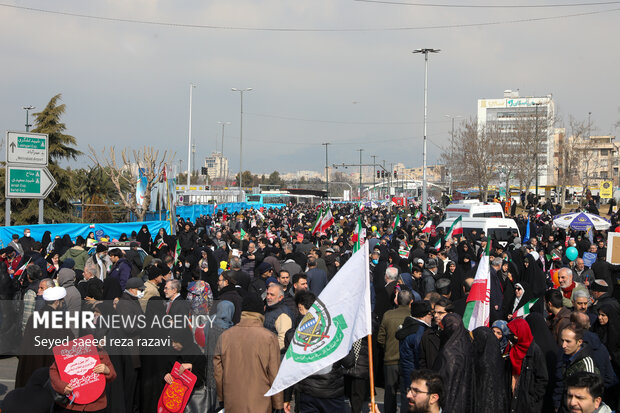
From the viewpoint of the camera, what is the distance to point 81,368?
5254mm

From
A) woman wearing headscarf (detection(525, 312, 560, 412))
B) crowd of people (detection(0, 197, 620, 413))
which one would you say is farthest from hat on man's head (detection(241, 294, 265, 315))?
woman wearing headscarf (detection(525, 312, 560, 412))

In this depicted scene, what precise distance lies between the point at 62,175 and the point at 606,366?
3209 centimetres

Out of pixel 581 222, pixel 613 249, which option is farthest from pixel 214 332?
pixel 581 222

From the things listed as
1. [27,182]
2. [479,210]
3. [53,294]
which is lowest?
[53,294]

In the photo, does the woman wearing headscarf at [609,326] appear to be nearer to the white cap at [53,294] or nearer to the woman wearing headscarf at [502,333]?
the woman wearing headscarf at [502,333]

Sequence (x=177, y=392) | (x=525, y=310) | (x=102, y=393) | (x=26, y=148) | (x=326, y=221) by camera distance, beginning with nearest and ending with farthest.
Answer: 1. (x=102, y=393)
2. (x=177, y=392)
3. (x=525, y=310)
4. (x=26, y=148)
5. (x=326, y=221)

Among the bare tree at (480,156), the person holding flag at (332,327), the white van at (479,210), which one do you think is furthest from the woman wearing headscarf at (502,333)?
the bare tree at (480,156)

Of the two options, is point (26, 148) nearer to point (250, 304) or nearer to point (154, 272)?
point (154, 272)

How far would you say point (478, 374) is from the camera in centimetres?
566

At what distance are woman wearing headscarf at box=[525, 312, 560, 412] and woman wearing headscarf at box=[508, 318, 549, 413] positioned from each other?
0.71 feet

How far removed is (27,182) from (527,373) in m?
16.8

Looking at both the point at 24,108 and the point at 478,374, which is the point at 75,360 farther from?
the point at 24,108

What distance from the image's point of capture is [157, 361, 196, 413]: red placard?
6043mm

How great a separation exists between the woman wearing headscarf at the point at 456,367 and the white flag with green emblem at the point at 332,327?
83 centimetres
